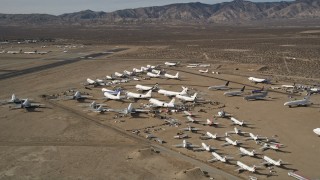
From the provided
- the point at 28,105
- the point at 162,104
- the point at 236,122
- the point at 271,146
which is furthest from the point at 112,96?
the point at 271,146

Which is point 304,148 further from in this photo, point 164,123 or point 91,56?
point 91,56

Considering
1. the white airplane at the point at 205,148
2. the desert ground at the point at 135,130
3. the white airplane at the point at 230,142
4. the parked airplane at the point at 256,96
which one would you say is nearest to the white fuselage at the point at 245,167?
the desert ground at the point at 135,130

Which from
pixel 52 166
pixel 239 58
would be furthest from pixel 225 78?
pixel 52 166

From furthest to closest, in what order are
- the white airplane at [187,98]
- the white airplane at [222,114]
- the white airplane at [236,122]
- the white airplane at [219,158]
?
the white airplane at [187,98] < the white airplane at [222,114] < the white airplane at [236,122] < the white airplane at [219,158]

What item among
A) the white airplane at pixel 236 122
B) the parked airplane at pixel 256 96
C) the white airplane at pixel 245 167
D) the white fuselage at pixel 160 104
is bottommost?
the white airplane at pixel 245 167

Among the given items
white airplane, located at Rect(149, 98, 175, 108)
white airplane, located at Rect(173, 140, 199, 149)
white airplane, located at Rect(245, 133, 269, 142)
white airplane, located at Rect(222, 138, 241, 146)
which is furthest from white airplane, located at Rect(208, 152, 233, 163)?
white airplane, located at Rect(149, 98, 175, 108)

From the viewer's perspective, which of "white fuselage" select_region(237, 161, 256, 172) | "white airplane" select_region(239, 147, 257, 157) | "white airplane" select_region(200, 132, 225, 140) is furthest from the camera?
"white airplane" select_region(200, 132, 225, 140)

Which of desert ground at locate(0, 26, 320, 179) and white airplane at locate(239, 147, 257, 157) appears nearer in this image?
desert ground at locate(0, 26, 320, 179)

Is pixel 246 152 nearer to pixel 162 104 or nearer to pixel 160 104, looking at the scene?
pixel 162 104

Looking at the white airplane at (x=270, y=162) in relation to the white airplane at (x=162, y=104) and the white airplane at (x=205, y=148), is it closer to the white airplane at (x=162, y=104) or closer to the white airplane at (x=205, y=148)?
the white airplane at (x=205, y=148)

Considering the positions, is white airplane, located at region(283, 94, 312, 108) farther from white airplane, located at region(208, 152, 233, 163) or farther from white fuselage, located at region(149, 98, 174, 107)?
white airplane, located at region(208, 152, 233, 163)

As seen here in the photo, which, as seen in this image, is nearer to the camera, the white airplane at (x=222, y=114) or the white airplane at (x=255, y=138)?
the white airplane at (x=255, y=138)
